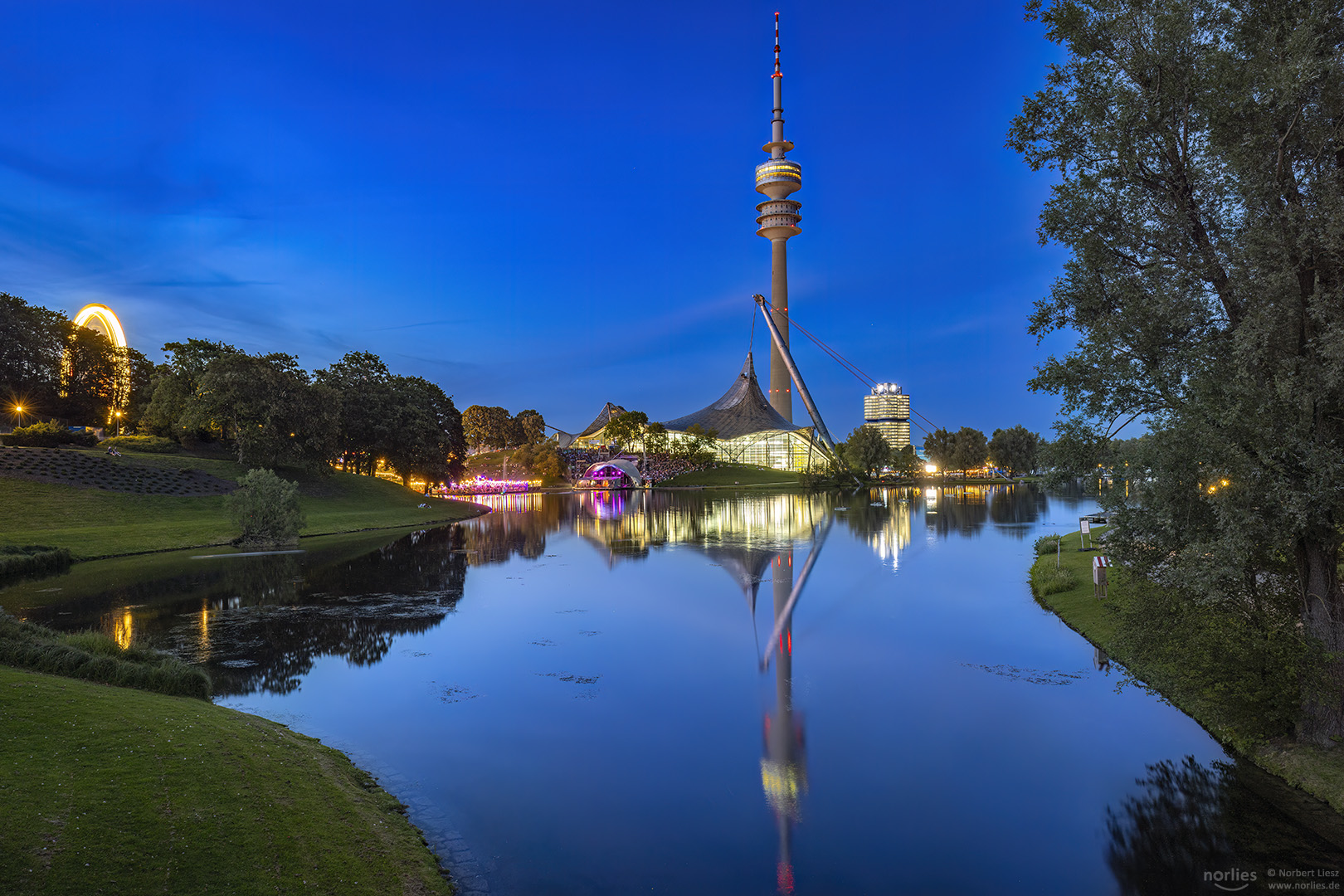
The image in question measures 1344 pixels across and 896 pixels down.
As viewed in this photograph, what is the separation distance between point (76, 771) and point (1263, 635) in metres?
14.9

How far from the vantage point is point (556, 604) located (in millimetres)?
23547

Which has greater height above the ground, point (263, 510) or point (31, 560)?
point (263, 510)

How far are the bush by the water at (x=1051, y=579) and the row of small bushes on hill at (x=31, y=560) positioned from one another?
35.5 m

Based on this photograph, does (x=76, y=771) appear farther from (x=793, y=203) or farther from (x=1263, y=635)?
(x=793, y=203)

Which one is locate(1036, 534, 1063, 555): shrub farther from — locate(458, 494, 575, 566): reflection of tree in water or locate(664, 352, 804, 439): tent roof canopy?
locate(664, 352, 804, 439): tent roof canopy

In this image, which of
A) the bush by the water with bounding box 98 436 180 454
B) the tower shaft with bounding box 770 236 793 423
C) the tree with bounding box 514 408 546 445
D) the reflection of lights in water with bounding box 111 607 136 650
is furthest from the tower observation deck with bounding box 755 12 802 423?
the reflection of lights in water with bounding box 111 607 136 650

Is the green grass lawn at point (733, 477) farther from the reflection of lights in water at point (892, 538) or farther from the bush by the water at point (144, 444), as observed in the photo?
the bush by the water at point (144, 444)

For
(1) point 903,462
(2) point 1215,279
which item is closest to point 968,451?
(1) point 903,462

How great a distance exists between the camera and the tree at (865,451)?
119188mm

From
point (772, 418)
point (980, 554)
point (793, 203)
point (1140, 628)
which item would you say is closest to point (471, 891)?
point (1140, 628)

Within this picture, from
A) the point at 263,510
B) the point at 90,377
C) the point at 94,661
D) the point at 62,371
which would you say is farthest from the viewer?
the point at 90,377

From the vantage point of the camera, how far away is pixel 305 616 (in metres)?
21.0

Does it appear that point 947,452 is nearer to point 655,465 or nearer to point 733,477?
point 733,477

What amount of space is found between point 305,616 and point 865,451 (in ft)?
350
